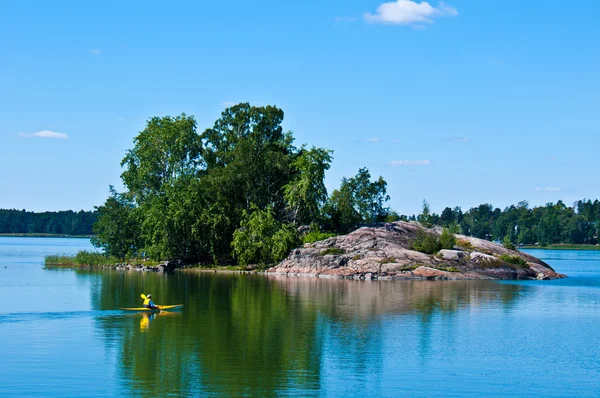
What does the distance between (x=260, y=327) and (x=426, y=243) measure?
51.5 m

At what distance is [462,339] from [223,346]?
1573 centimetres

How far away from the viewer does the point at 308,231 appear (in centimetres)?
10688

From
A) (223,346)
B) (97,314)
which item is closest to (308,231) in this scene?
(97,314)

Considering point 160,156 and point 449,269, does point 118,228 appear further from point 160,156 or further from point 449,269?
point 449,269

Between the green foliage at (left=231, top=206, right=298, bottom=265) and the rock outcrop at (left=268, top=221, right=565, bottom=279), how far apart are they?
5.78 ft

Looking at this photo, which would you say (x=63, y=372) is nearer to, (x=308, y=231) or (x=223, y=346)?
(x=223, y=346)

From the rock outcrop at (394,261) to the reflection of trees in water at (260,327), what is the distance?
6021mm

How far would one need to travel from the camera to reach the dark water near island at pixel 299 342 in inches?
1378

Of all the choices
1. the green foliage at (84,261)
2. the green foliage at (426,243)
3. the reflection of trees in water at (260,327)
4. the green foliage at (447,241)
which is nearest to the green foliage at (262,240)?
the reflection of trees in water at (260,327)

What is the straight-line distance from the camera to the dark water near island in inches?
1378

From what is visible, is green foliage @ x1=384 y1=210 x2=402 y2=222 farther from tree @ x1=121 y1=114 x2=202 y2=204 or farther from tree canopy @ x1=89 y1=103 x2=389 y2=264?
tree @ x1=121 y1=114 x2=202 y2=204

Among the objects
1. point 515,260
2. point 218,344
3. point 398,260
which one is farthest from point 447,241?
point 218,344

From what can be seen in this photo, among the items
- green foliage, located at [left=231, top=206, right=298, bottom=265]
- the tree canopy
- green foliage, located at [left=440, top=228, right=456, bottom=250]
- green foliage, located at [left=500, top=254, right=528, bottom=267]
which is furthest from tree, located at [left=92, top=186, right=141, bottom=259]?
green foliage, located at [left=500, top=254, right=528, bottom=267]

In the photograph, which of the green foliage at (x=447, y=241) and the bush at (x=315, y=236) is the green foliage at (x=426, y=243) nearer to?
the green foliage at (x=447, y=241)
